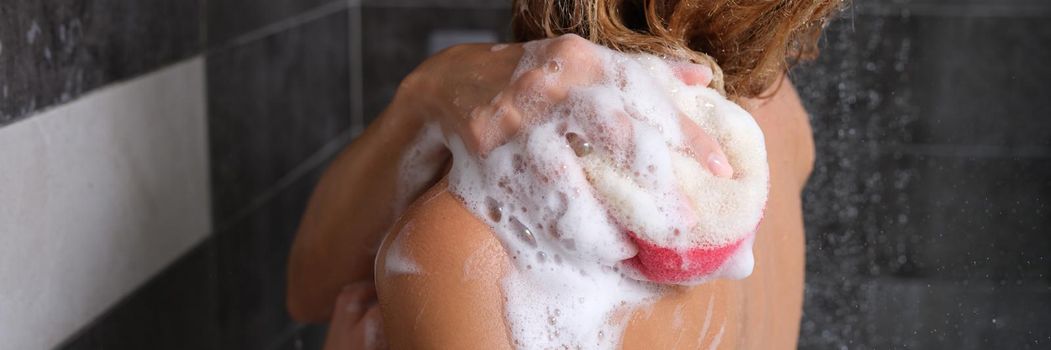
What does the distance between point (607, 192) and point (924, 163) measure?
1.67 metres

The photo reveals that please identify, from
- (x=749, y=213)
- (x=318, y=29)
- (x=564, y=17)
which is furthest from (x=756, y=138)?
(x=318, y=29)

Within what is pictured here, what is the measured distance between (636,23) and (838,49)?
4.60 feet

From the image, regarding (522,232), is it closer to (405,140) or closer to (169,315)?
(405,140)

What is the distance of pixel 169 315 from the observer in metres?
1.42

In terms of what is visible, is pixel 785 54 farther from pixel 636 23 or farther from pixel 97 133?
pixel 97 133

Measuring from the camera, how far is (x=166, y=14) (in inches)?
53.4

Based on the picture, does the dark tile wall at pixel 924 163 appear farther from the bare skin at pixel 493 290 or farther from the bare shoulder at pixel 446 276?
the bare shoulder at pixel 446 276

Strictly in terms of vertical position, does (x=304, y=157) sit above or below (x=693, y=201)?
below

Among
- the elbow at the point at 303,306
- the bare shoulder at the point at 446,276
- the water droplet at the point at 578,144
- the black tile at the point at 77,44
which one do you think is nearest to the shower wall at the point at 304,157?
the black tile at the point at 77,44

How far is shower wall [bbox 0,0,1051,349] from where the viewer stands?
113 cm

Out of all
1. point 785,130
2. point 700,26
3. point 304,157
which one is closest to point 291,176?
point 304,157

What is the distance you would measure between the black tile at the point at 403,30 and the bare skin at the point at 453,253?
1.29 m

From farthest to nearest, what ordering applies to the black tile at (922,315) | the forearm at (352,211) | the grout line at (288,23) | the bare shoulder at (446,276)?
the black tile at (922,315) → the grout line at (288,23) → the forearm at (352,211) → the bare shoulder at (446,276)

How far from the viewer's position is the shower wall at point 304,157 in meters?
1.13
